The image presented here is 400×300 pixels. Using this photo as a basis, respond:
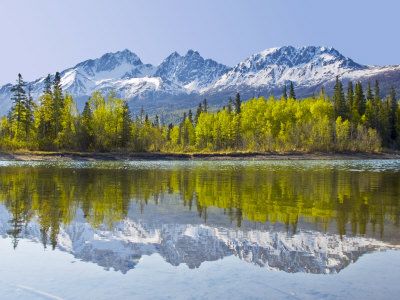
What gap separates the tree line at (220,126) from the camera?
321 ft

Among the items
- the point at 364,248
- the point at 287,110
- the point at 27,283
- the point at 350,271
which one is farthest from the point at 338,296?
the point at 287,110

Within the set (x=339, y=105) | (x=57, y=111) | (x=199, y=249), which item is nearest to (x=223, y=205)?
(x=199, y=249)

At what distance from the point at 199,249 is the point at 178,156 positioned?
87373 mm

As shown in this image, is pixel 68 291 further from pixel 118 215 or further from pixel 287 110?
pixel 287 110

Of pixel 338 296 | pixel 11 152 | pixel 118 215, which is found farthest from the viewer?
pixel 11 152

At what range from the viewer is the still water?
1012 centimetres

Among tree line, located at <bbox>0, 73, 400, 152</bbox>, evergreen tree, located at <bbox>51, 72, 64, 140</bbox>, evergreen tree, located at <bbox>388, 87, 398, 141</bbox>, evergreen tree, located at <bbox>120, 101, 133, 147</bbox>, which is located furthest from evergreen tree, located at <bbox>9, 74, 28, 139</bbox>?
evergreen tree, located at <bbox>388, 87, 398, 141</bbox>

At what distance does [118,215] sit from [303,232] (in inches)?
306

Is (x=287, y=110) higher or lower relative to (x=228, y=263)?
higher

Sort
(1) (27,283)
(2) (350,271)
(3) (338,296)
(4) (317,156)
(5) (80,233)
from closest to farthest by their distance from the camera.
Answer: (3) (338,296) → (1) (27,283) → (2) (350,271) → (5) (80,233) → (4) (317,156)

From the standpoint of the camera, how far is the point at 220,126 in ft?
432

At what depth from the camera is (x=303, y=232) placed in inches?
634

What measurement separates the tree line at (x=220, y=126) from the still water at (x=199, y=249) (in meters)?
75.1

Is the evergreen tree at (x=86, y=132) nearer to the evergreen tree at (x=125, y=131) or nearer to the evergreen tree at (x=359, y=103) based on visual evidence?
the evergreen tree at (x=125, y=131)
